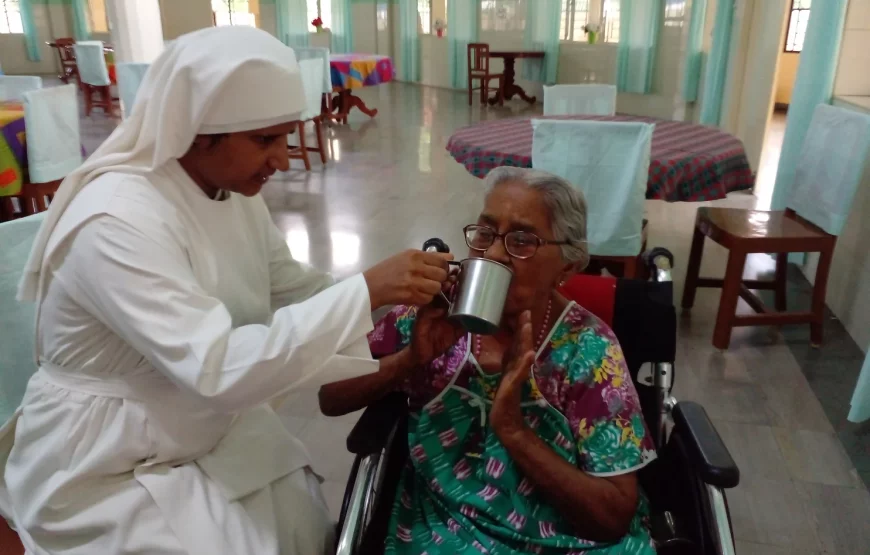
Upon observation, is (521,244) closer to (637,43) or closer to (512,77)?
(637,43)

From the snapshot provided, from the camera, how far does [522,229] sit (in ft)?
4.07

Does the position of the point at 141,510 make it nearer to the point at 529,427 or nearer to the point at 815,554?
the point at 529,427

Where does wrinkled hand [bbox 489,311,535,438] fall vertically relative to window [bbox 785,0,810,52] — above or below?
below

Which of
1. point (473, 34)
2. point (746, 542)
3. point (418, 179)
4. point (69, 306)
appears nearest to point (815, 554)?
point (746, 542)

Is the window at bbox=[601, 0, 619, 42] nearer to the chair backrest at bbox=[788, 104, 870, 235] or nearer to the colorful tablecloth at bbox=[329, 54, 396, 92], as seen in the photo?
the colorful tablecloth at bbox=[329, 54, 396, 92]

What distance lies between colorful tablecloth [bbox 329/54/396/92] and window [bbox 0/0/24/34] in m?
8.86

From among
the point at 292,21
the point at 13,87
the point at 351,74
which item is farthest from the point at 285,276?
the point at 292,21

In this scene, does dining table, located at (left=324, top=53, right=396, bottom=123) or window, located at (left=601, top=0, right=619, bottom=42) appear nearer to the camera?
dining table, located at (left=324, top=53, right=396, bottom=123)

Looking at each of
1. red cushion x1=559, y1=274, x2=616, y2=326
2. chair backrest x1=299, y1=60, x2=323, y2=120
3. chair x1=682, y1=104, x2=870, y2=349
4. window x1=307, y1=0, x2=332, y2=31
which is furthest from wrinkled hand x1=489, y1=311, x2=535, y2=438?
window x1=307, y1=0, x2=332, y2=31

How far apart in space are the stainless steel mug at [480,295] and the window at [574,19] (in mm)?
9184

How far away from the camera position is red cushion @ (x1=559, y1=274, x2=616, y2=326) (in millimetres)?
1457

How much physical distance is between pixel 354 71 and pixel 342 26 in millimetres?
5680

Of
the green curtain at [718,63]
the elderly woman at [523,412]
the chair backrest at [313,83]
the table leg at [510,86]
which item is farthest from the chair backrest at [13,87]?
the table leg at [510,86]

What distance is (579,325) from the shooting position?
1.29 metres
